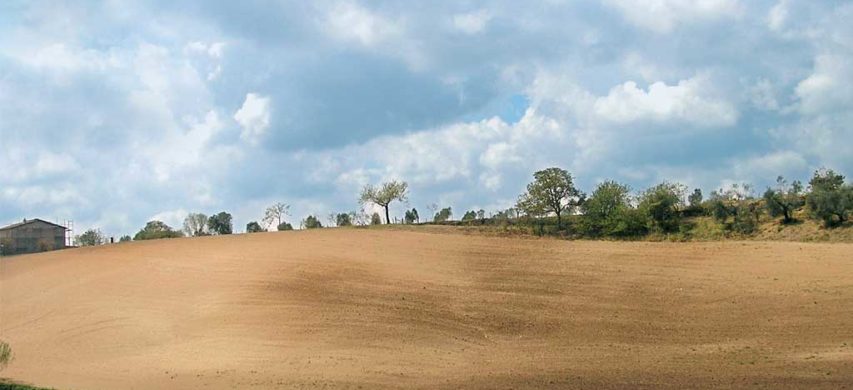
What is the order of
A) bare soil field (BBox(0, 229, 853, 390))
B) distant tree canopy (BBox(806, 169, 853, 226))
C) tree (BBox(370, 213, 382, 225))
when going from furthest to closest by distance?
tree (BBox(370, 213, 382, 225)) < distant tree canopy (BBox(806, 169, 853, 226)) < bare soil field (BBox(0, 229, 853, 390))

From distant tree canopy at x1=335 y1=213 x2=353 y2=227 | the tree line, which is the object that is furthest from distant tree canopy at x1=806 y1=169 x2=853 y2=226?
distant tree canopy at x1=335 y1=213 x2=353 y2=227

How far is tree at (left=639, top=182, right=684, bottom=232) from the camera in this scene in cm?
6294

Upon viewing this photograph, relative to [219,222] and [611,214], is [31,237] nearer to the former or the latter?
[219,222]

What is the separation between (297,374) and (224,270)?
14.1 meters

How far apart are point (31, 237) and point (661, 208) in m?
53.8

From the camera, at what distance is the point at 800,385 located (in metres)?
19.6

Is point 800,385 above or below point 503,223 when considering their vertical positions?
below

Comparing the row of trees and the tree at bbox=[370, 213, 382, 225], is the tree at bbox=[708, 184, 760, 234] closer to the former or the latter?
the row of trees

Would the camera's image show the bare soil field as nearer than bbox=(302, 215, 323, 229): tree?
Yes

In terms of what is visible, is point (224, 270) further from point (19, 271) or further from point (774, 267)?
point (774, 267)

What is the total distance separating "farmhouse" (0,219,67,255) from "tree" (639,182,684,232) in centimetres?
4915

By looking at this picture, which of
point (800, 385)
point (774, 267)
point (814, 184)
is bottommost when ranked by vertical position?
point (800, 385)

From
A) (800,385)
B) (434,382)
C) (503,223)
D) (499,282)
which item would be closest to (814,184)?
(503,223)

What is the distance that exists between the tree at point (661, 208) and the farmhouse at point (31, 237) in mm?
49146
